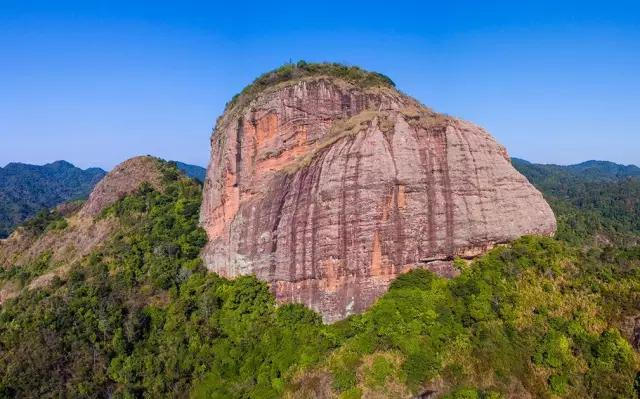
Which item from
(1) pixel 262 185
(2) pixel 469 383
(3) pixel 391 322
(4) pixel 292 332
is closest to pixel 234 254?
(1) pixel 262 185

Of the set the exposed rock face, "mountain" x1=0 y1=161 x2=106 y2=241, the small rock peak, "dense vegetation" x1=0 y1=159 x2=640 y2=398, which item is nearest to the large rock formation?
"dense vegetation" x1=0 y1=159 x2=640 y2=398

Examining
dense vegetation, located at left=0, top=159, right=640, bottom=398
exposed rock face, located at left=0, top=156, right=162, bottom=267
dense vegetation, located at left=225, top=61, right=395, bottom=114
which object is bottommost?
dense vegetation, located at left=0, top=159, right=640, bottom=398

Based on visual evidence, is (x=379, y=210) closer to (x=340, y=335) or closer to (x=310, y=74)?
(x=340, y=335)

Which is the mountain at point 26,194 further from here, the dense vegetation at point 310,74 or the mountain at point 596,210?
the mountain at point 596,210

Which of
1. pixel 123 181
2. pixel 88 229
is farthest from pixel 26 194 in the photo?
pixel 88 229

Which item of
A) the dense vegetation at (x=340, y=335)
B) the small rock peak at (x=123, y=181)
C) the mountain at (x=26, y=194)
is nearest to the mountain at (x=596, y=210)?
the dense vegetation at (x=340, y=335)

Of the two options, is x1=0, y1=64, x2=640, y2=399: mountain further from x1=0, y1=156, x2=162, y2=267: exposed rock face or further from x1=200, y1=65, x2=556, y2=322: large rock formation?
x1=0, y1=156, x2=162, y2=267: exposed rock face
